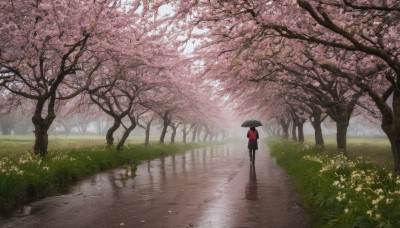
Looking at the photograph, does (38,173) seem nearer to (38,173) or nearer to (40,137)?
(38,173)

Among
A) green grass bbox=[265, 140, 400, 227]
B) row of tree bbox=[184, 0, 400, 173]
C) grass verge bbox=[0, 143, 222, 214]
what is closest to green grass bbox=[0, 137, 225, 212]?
grass verge bbox=[0, 143, 222, 214]

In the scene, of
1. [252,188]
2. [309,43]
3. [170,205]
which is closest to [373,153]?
[309,43]

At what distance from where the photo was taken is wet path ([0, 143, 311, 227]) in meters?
6.75

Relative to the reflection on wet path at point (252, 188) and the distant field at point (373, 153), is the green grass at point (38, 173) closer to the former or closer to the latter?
the reflection on wet path at point (252, 188)

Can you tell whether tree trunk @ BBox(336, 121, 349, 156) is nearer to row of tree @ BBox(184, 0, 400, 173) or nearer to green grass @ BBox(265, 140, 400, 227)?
row of tree @ BBox(184, 0, 400, 173)

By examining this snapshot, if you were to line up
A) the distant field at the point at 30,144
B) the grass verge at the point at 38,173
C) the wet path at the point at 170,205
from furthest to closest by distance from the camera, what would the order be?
1. the distant field at the point at 30,144
2. the grass verge at the point at 38,173
3. the wet path at the point at 170,205

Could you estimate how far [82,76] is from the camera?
19.8 meters

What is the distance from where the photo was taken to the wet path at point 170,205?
675 centimetres

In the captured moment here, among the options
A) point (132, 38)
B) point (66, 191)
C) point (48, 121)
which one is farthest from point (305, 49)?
point (48, 121)

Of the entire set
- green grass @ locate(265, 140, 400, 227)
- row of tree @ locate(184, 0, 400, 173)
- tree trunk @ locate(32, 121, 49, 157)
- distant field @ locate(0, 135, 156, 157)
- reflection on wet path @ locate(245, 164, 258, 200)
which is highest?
row of tree @ locate(184, 0, 400, 173)

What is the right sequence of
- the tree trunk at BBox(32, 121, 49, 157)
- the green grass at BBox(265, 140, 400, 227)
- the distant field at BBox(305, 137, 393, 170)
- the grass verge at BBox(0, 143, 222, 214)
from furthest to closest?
the tree trunk at BBox(32, 121, 49, 157) < the distant field at BBox(305, 137, 393, 170) < the grass verge at BBox(0, 143, 222, 214) < the green grass at BBox(265, 140, 400, 227)

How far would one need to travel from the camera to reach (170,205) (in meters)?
8.26

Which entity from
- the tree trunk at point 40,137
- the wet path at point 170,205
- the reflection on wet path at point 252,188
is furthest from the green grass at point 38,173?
the reflection on wet path at point 252,188

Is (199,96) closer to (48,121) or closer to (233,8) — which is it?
(48,121)
